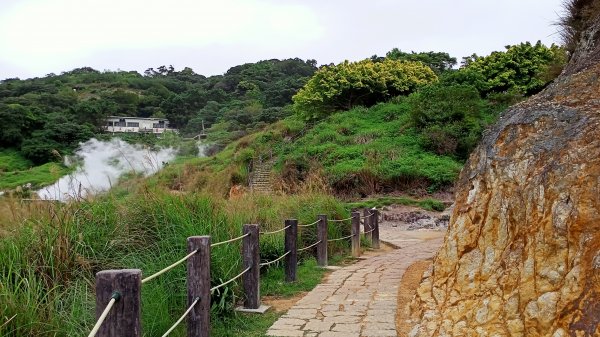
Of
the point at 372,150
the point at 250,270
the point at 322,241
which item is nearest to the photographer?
the point at 250,270

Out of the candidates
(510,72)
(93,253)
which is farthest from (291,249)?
(510,72)

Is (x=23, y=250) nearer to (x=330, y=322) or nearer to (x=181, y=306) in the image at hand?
(x=181, y=306)

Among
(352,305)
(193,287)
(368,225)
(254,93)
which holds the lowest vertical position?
(368,225)

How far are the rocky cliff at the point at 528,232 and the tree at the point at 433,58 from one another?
146 feet

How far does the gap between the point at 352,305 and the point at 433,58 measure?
46.8 meters

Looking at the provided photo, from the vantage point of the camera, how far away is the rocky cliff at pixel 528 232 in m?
3.36

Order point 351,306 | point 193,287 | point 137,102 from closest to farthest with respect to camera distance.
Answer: point 193,287 < point 351,306 < point 137,102

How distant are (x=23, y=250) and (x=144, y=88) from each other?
3027 inches

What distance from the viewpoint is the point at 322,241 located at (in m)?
8.16

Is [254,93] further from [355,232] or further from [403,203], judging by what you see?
[355,232]

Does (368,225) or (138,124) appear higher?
(138,124)

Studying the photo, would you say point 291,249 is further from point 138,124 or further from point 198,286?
point 138,124

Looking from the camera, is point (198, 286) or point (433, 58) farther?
point (433, 58)

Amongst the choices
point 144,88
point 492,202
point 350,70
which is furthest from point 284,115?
point 492,202
